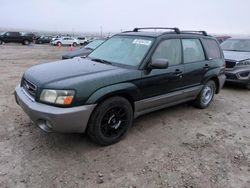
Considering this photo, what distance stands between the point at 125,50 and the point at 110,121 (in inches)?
54.0

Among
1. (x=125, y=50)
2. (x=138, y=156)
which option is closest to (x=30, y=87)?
(x=125, y=50)

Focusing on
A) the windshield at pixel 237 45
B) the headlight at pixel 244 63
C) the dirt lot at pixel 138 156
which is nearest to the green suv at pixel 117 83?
the dirt lot at pixel 138 156

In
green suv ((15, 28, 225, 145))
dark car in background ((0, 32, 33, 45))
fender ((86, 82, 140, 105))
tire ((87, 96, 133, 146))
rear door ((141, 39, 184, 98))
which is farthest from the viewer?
dark car in background ((0, 32, 33, 45))

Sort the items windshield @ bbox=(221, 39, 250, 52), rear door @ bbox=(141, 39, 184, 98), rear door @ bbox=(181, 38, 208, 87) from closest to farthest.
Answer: rear door @ bbox=(141, 39, 184, 98) < rear door @ bbox=(181, 38, 208, 87) < windshield @ bbox=(221, 39, 250, 52)

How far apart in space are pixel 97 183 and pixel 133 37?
2713 mm

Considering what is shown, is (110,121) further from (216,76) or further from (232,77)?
(232,77)

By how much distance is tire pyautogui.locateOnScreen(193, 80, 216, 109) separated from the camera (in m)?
5.38

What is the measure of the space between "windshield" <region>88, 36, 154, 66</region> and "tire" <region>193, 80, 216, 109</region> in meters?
1.95

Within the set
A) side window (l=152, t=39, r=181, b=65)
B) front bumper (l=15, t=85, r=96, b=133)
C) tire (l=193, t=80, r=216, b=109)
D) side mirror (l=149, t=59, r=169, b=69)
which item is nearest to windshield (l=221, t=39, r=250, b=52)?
tire (l=193, t=80, r=216, b=109)

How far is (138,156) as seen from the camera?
3436 millimetres

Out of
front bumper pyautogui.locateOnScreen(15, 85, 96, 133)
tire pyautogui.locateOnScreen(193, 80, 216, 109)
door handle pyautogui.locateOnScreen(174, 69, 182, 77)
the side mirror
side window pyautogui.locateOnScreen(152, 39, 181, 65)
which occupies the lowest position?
tire pyautogui.locateOnScreen(193, 80, 216, 109)

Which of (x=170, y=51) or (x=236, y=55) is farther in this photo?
(x=236, y=55)

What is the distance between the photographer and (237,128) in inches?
182

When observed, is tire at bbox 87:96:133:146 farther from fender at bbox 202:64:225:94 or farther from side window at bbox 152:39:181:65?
fender at bbox 202:64:225:94
